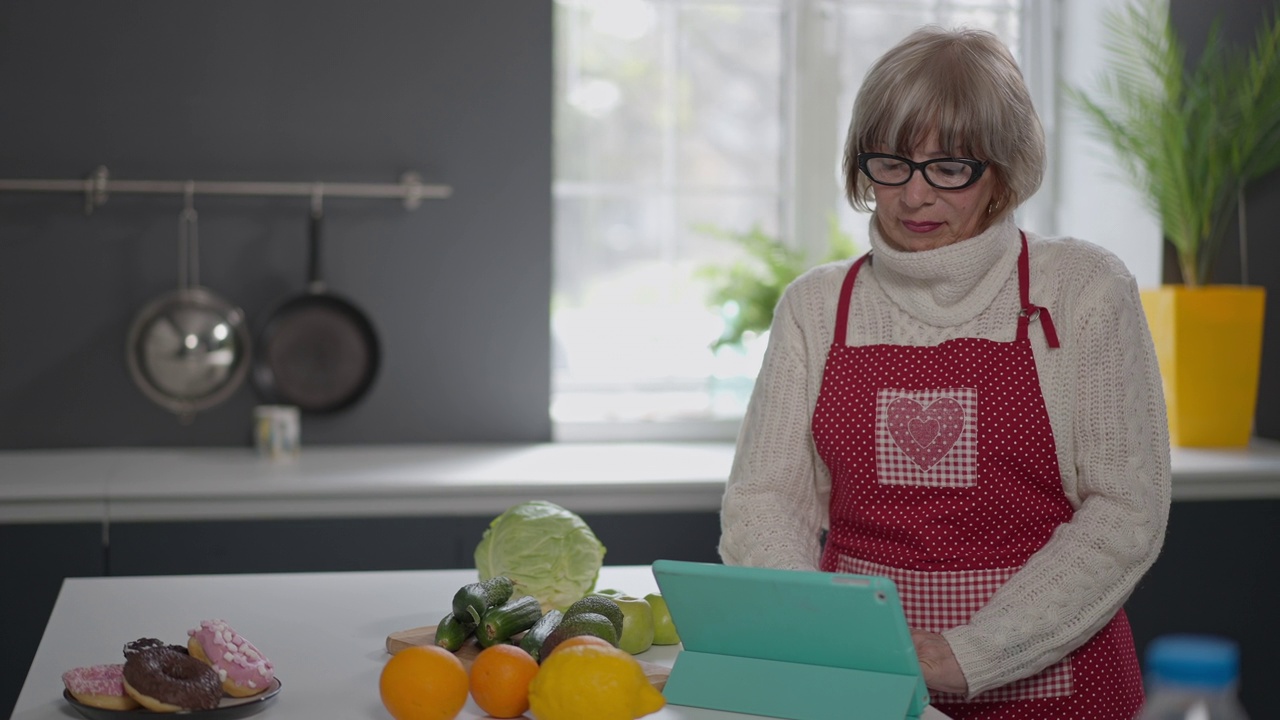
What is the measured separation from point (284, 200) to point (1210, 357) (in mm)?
2258

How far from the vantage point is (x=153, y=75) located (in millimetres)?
3148

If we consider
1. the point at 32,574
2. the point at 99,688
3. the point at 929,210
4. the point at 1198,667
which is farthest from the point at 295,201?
the point at 1198,667

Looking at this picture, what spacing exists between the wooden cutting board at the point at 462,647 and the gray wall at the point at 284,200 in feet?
5.74

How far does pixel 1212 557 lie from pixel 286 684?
7.36 ft

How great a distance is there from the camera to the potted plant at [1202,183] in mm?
3119

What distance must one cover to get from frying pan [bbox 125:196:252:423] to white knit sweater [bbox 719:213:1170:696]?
1.67 m

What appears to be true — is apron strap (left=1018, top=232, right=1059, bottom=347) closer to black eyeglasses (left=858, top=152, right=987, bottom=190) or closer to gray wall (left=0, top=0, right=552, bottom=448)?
black eyeglasses (left=858, top=152, right=987, bottom=190)

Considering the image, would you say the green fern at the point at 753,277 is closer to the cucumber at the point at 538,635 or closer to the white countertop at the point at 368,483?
the white countertop at the point at 368,483

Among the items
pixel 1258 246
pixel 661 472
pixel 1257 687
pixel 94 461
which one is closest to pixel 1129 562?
pixel 661 472

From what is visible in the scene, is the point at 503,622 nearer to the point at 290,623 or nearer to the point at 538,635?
the point at 538,635

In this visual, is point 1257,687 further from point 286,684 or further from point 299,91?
point 299,91

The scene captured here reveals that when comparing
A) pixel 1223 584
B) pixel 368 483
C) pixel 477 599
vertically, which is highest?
pixel 477 599

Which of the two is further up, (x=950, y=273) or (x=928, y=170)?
(x=928, y=170)

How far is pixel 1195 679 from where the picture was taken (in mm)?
616
